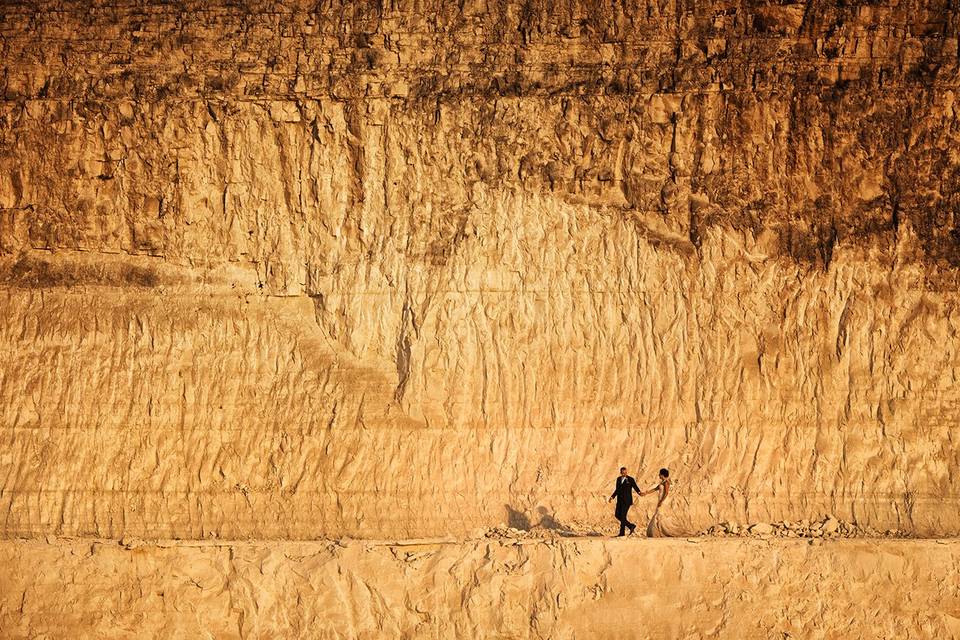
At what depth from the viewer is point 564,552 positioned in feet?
62.2

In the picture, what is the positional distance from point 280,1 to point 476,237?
4.22m

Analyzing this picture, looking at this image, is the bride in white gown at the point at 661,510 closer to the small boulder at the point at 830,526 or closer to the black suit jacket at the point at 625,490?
the black suit jacket at the point at 625,490

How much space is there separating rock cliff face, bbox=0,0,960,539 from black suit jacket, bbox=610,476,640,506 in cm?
132

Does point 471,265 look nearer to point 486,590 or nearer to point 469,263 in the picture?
point 469,263

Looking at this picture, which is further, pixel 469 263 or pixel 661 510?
pixel 469 263

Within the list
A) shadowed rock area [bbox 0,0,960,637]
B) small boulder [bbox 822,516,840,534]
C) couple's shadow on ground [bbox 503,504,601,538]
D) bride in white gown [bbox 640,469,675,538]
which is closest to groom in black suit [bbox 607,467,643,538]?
bride in white gown [bbox 640,469,675,538]

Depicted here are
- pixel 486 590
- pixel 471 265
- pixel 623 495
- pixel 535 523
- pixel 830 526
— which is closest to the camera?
pixel 486 590

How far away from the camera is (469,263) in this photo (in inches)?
856

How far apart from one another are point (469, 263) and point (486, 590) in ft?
15.4

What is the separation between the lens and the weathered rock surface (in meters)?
18.8

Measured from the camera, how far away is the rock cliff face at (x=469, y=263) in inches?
830

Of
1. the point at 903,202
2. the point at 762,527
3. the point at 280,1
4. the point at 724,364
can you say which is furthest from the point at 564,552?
the point at 280,1

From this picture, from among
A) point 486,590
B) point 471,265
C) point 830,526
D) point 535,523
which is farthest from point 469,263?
point 830,526

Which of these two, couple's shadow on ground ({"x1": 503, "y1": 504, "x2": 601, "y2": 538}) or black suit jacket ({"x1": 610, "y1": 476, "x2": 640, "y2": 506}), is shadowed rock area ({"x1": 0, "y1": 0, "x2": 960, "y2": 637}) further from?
black suit jacket ({"x1": 610, "y1": 476, "x2": 640, "y2": 506})
